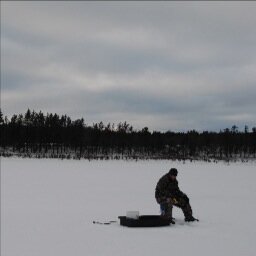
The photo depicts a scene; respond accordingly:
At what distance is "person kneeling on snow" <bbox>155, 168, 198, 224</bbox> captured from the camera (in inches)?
508

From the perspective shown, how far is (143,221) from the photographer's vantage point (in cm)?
1202

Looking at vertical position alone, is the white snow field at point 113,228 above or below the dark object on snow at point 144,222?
below

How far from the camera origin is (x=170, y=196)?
13.1 meters

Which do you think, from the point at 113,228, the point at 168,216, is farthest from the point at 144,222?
the point at 168,216

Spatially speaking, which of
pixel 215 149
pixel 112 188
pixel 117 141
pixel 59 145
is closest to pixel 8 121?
pixel 59 145

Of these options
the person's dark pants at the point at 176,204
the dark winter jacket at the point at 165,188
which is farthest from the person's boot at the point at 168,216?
the dark winter jacket at the point at 165,188

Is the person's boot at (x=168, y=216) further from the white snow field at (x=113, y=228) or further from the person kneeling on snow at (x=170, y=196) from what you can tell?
the white snow field at (x=113, y=228)

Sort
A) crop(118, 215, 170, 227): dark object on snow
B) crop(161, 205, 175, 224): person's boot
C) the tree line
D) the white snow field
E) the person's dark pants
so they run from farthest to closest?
the tree line, the person's dark pants, crop(161, 205, 175, 224): person's boot, crop(118, 215, 170, 227): dark object on snow, the white snow field

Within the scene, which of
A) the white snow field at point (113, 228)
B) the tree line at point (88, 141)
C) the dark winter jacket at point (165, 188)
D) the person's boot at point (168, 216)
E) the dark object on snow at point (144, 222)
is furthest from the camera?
the tree line at point (88, 141)

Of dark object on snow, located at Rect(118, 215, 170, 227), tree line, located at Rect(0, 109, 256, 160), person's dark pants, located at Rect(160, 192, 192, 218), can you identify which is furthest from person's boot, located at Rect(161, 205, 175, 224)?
tree line, located at Rect(0, 109, 256, 160)

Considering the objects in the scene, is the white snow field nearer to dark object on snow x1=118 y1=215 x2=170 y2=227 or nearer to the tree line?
dark object on snow x1=118 y1=215 x2=170 y2=227

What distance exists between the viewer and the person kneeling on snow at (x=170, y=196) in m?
12.9

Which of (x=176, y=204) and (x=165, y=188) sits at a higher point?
(x=165, y=188)

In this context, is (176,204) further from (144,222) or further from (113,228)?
(113,228)
